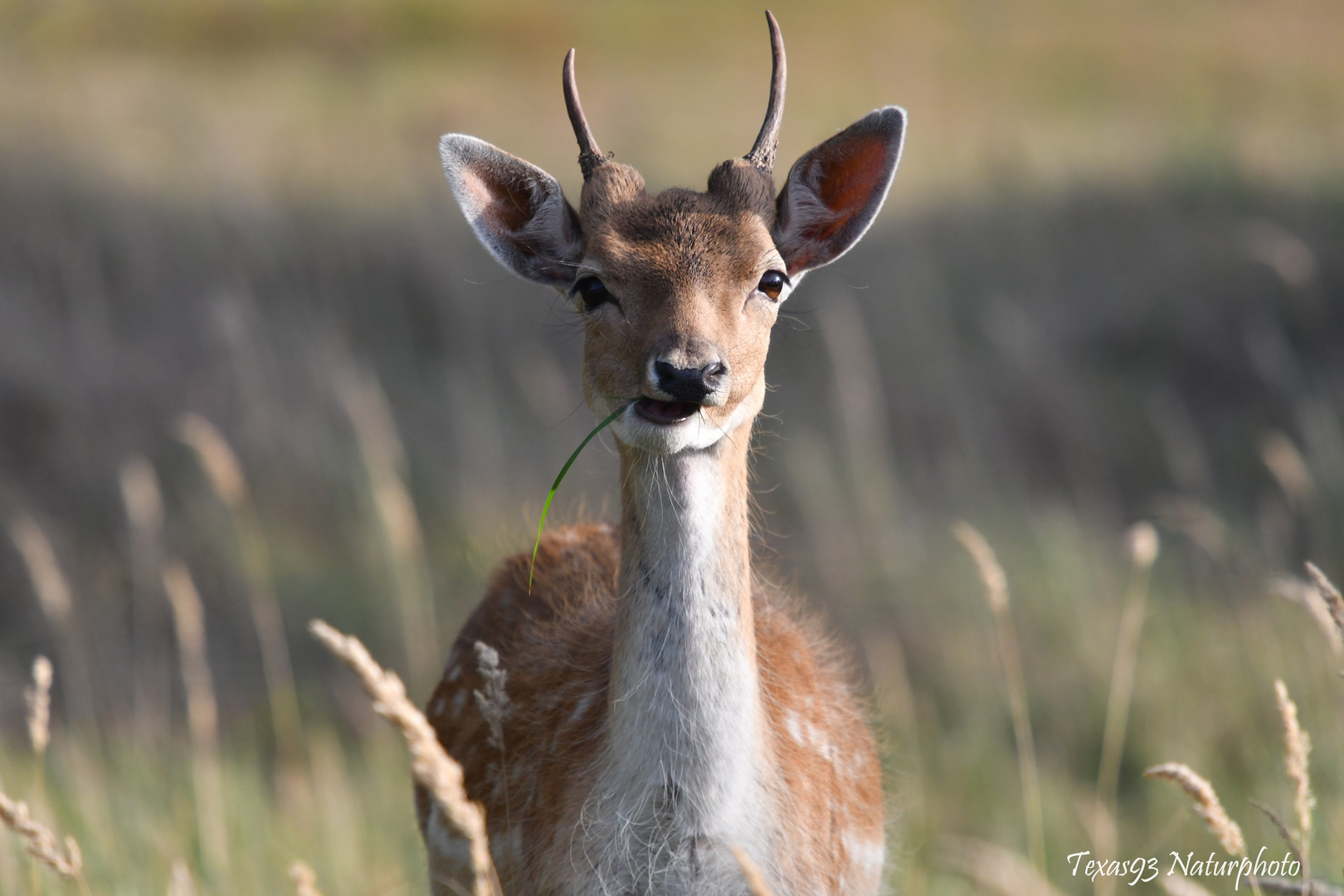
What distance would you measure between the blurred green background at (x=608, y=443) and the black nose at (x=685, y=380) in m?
0.86

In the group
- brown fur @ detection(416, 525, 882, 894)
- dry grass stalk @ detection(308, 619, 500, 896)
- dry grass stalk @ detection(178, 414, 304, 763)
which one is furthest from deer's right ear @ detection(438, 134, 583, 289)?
dry grass stalk @ detection(308, 619, 500, 896)

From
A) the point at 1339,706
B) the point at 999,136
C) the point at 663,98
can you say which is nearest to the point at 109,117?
the point at 663,98

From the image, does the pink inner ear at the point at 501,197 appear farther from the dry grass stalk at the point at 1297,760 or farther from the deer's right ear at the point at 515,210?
the dry grass stalk at the point at 1297,760

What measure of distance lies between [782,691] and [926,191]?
33.2ft

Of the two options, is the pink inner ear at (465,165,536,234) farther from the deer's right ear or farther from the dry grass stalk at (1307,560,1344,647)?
the dry grass stalk at (1307,560,1344,647)

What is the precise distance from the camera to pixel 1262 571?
19.8 ft

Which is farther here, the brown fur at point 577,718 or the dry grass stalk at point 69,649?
the dry grass stalk at point 69,649

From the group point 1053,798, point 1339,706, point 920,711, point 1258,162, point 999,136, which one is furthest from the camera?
point 999,136

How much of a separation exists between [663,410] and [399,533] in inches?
86.4

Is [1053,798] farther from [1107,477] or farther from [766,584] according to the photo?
[1107,477]

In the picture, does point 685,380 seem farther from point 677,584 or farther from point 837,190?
point 837,190

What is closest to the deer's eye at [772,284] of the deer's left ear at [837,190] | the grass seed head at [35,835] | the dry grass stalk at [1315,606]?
the deer's left ear at [837,190]

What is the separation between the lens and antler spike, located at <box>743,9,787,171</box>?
3.08 metres

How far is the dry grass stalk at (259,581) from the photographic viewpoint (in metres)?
4.20
